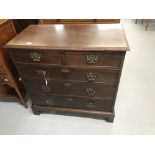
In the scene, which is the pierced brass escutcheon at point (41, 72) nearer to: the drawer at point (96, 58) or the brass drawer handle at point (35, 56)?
the brass drawer handle at point (35, 56)

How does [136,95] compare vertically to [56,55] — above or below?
below

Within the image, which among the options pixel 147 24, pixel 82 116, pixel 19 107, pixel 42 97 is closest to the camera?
pixel 42 97

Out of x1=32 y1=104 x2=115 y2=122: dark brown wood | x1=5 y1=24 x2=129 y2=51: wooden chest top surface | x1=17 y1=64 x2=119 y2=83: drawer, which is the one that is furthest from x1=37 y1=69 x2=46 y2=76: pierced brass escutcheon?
x1=32 y1=104 x2=115 y2=122: dark brown wood

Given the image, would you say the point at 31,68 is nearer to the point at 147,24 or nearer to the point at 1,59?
the point at 1,59

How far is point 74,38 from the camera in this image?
1.22 m

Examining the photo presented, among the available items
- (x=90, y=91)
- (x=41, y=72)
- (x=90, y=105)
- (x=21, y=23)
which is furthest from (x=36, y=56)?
(x=21, y=23)


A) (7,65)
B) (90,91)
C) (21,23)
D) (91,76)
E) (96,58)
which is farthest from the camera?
(21,23)

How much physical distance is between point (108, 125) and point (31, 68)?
909 mm

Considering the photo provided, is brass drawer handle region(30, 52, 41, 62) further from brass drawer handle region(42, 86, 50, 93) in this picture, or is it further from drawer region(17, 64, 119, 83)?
brass drawer handle region(42, 86, 50, 93)

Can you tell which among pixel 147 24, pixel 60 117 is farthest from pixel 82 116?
pixel 147 24

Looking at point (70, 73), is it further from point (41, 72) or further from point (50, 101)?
point (50, 101)

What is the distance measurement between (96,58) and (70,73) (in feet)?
0.85

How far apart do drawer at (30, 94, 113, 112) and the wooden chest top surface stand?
1.78 feet

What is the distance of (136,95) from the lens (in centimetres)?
187
